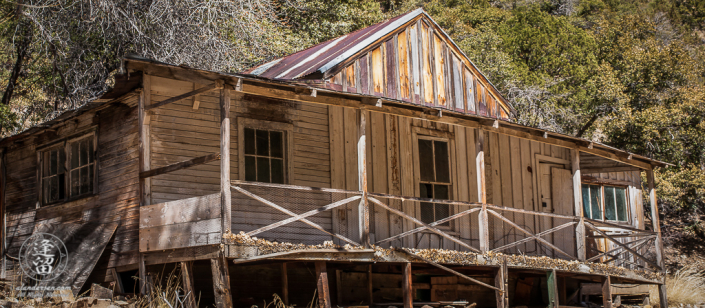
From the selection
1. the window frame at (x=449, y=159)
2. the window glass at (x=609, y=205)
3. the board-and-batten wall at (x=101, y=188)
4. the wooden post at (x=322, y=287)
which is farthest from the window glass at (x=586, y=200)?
the board-and-batten wall at (x=101, y=188)

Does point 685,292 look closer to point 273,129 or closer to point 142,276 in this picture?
point 273,129

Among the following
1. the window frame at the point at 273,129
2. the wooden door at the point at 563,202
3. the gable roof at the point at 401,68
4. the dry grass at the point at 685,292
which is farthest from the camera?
the dry grass at the point at 685,292

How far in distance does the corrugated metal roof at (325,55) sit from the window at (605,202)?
6.72 metres

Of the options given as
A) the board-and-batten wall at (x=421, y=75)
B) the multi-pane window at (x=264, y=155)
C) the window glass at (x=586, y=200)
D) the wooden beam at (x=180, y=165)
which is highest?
the board-and-batten wall at (x=421, y=75)

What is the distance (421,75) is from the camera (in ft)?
48.2

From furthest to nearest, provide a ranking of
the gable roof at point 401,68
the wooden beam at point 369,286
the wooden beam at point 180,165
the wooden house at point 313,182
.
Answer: the gable roof at point 401,68 → the wooden beam at point 369,286 → the wooden house at point 313,182 → the wooden beam at point 180,165

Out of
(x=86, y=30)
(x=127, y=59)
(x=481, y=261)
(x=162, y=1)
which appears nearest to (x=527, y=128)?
(x=481, y=261)

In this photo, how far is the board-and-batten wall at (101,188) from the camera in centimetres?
1155

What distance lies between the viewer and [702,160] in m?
Answer: 22.5

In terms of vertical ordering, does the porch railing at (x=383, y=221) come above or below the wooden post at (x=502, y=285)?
above

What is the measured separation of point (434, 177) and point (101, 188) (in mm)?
6074

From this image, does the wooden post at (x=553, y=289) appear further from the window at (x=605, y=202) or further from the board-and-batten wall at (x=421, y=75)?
the window at (x=605, y=202)

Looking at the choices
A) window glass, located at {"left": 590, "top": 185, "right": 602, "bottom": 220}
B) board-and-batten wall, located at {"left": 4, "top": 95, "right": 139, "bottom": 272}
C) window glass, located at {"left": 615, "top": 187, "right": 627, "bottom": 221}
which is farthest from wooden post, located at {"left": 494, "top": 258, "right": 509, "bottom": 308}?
window glass, located at {"left": 615, "top": 187, "right": 627, "bottom": 221}

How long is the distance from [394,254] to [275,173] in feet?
8.70
